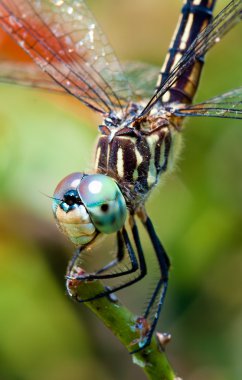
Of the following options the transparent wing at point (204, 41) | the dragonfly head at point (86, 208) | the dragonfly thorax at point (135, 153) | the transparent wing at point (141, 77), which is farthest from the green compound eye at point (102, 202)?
the transparent wing at point (141, 77)

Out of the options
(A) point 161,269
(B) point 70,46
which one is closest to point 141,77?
(B) point 70,46

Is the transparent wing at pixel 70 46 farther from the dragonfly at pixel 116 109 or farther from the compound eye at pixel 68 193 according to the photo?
the compound eye at pixel 68 193

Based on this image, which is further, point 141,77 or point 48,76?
point 141,77

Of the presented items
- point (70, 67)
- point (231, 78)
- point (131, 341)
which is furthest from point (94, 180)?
point (231, 78)

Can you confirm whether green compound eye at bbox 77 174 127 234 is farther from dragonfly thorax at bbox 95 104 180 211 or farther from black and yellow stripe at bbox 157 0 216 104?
black and yellow stripe at bbox 157 0 216 104

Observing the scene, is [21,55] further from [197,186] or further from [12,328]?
[12,328]

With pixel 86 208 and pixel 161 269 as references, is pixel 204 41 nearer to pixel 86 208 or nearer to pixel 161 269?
pixel 161 269
